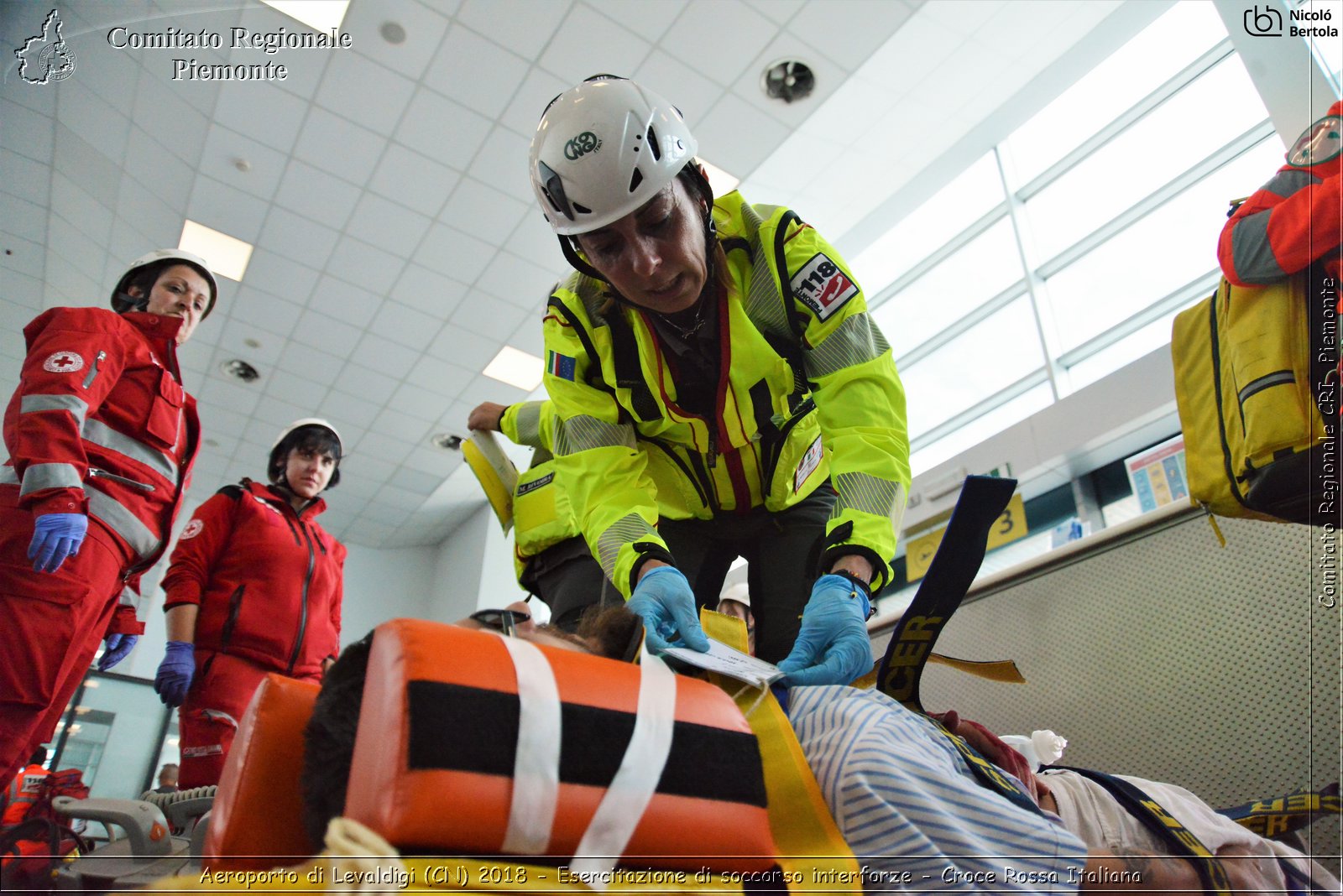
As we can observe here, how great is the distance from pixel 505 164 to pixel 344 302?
1962 millimetres

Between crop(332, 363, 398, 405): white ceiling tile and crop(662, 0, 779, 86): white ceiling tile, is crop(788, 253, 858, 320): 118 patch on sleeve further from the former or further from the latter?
crop(332, 363, 398, 405): white ceiling tile

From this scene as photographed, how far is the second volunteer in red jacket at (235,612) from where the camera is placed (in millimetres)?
2014

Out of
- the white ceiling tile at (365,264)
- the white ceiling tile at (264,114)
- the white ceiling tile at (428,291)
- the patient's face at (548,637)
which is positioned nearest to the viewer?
the patient's face at (548,637)

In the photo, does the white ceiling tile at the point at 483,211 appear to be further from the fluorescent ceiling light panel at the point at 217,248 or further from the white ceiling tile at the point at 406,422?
the white ceiling tile at the point at 406,422

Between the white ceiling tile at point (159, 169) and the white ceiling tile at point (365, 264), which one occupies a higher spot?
the white ceiling tile at point (365, 264)

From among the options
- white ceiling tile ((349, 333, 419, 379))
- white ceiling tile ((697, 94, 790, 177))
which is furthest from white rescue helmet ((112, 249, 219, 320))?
white ceiling tile ((349, 333, 419, 379))

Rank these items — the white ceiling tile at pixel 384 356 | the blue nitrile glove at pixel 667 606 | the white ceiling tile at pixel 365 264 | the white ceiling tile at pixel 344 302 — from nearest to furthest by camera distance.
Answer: the blue nitrile glove at pixel 667 606 → the white ceiling tile at pixel 365 264 → the white ceiling tile at pixel 344 302 → the white ceiling tile at pixel 384 356

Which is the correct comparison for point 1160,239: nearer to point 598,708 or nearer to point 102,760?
point 598,708

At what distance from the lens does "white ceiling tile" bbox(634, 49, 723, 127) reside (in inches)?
171

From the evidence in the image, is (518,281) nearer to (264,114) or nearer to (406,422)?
(264,114)

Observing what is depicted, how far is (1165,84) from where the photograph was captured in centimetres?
479

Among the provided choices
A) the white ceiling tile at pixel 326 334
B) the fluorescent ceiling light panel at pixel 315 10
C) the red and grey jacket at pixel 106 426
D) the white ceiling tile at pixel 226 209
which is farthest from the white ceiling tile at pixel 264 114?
the red and grey jacket at pixel 106 426

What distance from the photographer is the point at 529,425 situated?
2.57 metres

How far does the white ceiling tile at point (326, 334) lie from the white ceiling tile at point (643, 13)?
11.1 ft
